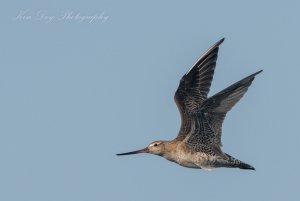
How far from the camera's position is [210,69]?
909 inches

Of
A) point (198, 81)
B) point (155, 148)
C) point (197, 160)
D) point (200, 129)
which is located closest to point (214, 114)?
point (200, 129)

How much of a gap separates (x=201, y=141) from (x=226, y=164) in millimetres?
1017

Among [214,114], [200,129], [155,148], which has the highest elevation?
[214,114]

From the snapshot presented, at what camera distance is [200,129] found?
21.1 metres

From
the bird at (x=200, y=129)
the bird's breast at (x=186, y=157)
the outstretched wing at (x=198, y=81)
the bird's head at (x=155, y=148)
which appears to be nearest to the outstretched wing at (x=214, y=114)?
the bird at (x=200, y=129)

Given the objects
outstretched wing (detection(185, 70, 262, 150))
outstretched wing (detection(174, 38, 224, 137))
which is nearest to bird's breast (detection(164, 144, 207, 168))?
outstretched wing (detection(185, 70, 262, 150))

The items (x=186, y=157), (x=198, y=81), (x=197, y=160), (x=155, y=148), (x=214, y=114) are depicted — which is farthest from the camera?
(x=198, y=81)

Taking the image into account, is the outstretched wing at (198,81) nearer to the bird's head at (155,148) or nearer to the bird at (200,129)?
the bird at (200,129)

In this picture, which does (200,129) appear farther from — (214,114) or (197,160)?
(197,160)

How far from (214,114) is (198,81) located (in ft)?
8.91

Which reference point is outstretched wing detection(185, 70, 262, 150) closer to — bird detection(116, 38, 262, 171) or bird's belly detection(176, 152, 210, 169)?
bird detection(116, 38, 262, 171)

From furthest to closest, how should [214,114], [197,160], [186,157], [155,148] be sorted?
[155,148] → [186,157] → [197,160] → [214,114]

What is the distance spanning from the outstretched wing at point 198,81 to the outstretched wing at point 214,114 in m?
1.24

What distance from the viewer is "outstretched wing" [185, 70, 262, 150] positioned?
1958 centimetres
